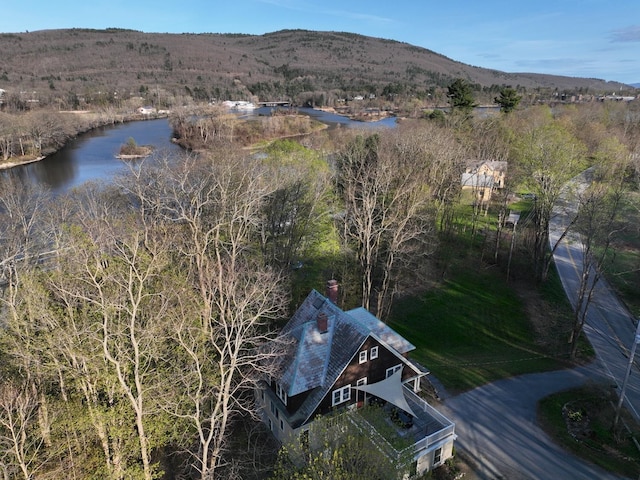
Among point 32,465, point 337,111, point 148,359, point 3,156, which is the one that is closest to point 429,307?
point 148,359

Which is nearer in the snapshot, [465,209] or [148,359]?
[148,359]

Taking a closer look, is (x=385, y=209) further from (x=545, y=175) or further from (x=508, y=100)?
(x=508, y=100)

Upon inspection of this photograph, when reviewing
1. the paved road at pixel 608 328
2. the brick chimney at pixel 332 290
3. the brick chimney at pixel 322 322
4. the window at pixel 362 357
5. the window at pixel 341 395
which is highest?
the brick chimney at pixel 332 290

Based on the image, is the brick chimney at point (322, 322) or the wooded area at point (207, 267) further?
the brick chimney at point (322, 322)

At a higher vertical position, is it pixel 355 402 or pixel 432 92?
pixel 432 92

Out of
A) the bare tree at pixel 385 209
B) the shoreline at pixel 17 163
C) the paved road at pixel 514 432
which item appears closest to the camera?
the paved road at pixel 514 432

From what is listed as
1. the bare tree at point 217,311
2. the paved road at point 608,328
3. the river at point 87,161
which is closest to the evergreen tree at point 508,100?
the paved road at point 608,328

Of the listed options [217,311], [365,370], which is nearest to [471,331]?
[365,370]

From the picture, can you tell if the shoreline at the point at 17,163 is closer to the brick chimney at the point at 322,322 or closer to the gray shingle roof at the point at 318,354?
the gray shingle roof at the point at 318,354

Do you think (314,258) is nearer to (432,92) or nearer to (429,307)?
(429,307)
